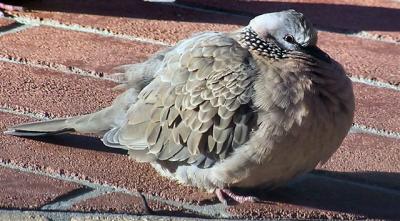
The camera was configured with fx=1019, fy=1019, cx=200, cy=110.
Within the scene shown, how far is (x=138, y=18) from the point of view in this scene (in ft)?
17.6

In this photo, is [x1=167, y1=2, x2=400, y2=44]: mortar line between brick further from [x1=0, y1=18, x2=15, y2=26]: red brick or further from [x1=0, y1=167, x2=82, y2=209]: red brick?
[x1=0, y1=167, x2=82, y2=209]: red brick

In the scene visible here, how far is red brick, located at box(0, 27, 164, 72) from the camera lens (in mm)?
4695

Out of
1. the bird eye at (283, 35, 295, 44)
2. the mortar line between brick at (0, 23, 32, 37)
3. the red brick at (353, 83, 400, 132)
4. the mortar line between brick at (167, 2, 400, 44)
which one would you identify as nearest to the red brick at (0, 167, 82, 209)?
the bird eye at (283, 35, 295, 44)

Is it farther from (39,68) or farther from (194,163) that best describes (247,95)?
(39,68)

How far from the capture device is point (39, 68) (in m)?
4.60

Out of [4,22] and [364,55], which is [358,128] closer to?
[364,55]

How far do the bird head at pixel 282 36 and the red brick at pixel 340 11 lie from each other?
197 centimetres

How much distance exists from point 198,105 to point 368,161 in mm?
818

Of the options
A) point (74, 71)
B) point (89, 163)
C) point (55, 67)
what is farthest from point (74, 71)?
point (89, 163)

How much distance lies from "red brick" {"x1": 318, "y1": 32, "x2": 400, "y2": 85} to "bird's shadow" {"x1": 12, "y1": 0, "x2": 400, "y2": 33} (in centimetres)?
18

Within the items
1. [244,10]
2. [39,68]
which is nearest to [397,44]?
[244,10]

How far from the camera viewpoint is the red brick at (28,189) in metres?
3.32

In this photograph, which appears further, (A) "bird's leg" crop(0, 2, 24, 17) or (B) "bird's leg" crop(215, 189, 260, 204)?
(A) "bird's leg" crop(0, 2, 24, 17)

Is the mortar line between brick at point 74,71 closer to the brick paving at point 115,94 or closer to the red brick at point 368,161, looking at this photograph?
the brick paving at point 115,94
